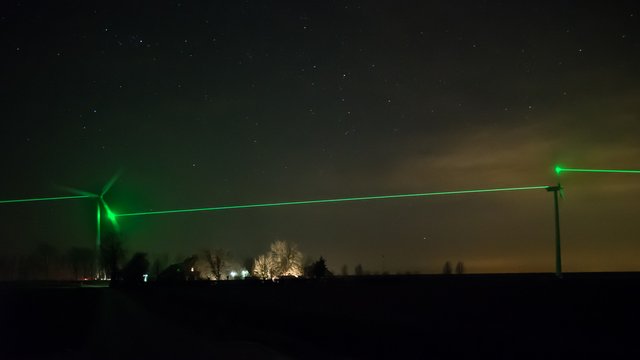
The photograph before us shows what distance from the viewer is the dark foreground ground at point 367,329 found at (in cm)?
1930

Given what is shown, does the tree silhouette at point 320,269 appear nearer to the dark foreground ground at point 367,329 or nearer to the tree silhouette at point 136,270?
the tree silhouette at point 136,270

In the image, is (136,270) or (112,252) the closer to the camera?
(136,270)

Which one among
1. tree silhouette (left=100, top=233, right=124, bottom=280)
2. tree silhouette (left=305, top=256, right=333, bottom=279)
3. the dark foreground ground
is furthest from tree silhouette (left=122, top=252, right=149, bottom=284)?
the dark foreground ground

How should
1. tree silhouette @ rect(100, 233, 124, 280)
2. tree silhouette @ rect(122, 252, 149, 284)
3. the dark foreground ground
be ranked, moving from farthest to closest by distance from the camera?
tree silhouette @ rect(100, 233, 124, 280) < tree silhouette @ rect(122, 252, 149, 284) < the dark foreground ground

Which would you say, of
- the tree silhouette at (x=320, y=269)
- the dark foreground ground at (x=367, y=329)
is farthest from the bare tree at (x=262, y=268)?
the dark foreground ground at (x=367, y=329)

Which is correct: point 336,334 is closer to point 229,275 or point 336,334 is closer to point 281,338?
point 281,338

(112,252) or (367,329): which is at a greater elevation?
(112,252)

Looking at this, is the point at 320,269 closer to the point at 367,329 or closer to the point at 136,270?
the point at 136,270

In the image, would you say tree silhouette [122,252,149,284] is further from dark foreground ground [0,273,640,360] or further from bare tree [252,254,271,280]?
dark foreground ground [0,273,640,360]

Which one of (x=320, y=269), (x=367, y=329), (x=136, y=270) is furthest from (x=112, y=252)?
(x=367, y=329)

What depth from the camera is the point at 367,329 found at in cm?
2409

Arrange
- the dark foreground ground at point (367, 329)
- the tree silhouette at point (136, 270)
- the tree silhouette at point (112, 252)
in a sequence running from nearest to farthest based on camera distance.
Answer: the dark foreground ground at point (367, 329) < the tree silhouette at point (136, 270) < the tree silhouette at point (112, 252)

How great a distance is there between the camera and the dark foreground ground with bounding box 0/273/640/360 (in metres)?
19.3

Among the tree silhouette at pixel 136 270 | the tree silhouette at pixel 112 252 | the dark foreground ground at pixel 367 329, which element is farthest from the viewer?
the tree silhouette at pixel 112 252
